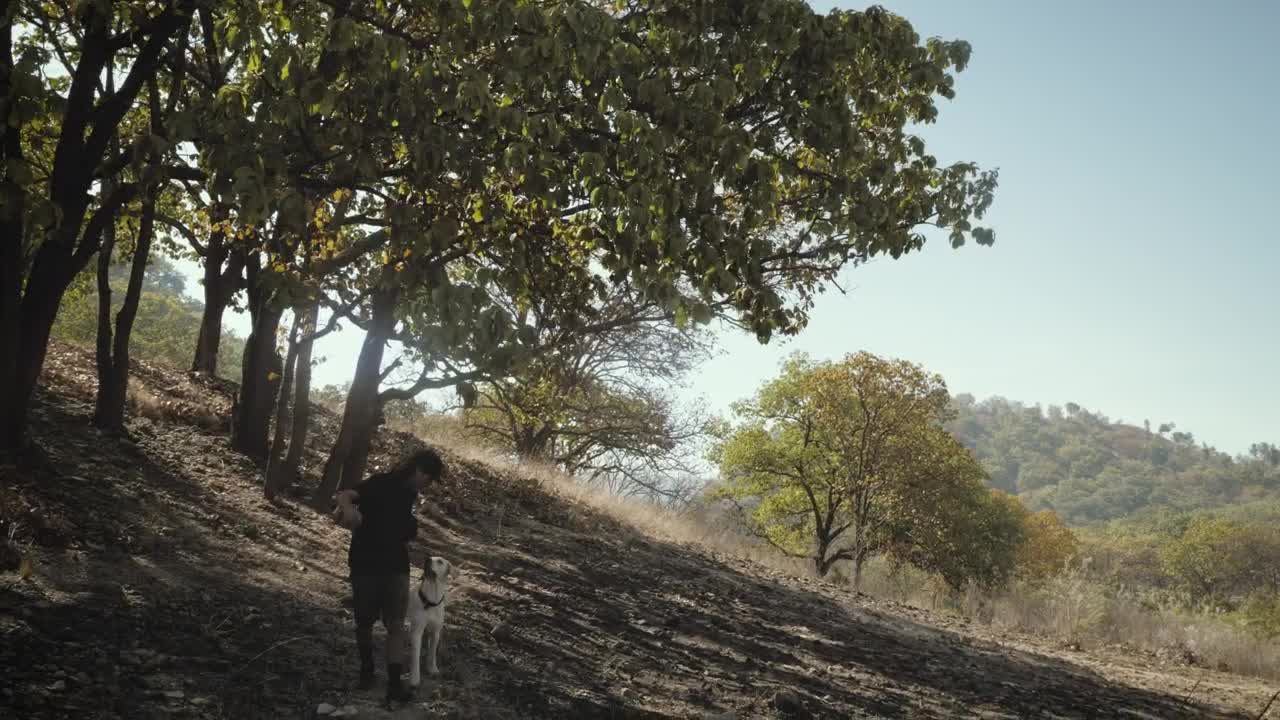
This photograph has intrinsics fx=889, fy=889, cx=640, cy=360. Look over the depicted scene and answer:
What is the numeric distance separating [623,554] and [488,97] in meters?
11.5

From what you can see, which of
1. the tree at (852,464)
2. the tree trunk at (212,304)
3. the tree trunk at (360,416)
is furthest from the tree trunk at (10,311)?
the tree at (852,464)

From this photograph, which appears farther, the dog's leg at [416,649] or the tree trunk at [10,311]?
the tree trunk at [10,311]

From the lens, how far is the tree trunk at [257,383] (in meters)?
14.8

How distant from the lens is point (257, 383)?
15.0 m

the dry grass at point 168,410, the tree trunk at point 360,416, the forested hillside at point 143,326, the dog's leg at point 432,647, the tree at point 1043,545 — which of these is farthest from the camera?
the tree at point 1043,545

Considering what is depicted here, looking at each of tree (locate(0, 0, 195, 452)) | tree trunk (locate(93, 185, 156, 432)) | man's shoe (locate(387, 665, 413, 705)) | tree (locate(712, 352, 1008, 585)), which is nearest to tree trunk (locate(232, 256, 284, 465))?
tree trunk (locate(93, 185, 156, 432))

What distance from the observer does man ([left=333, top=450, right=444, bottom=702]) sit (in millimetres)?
6402

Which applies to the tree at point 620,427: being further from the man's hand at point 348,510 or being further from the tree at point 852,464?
the man's hand at point 348,510

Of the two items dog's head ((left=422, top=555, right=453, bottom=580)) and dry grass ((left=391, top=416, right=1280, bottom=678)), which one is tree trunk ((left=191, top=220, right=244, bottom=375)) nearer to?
dry grass ((left=391, top=416, right=1280, bottom=678))

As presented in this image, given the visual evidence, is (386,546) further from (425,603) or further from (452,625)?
(452,625)

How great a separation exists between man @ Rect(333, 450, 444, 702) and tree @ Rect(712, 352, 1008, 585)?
27.1 meters

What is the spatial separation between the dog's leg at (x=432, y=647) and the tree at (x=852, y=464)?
26.3 metres

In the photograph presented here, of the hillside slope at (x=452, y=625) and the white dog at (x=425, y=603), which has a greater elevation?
the white dog at (x=425, y=603)

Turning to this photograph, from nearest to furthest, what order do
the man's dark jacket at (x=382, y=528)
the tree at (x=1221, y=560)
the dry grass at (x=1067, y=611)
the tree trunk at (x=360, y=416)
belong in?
1. the man's dark jacket at (x=382, y=528)
2. the tree trunk at (x=360, y=416)
3. the dry grass at (x=1067, y=611)
4. the tree at (x=1221, y=560)
